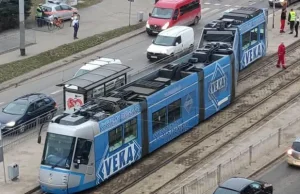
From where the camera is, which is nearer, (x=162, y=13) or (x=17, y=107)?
(x=17, y=107)

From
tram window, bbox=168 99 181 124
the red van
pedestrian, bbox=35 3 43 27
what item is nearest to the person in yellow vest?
the red van

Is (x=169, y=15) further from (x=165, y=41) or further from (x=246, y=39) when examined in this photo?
(x=246, y=39)

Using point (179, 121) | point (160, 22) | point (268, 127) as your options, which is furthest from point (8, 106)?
point (160, 22)

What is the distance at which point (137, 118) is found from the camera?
1335 inches

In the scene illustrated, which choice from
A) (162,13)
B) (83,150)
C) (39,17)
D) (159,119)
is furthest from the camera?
(39,17)

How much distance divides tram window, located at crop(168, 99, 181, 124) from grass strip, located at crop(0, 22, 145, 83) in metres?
14.1

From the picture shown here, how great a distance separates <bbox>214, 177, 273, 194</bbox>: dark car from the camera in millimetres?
28875

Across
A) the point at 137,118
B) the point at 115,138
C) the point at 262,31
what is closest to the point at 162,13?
the point at 262,31

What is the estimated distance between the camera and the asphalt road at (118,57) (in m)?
45.5

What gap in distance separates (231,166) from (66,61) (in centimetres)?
1997

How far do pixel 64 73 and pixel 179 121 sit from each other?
13.3m

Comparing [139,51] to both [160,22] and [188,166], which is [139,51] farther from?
[188,166]

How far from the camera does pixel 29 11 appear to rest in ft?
198

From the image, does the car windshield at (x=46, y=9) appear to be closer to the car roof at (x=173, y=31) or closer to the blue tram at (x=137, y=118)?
the car roof at (x=173, y=31)
